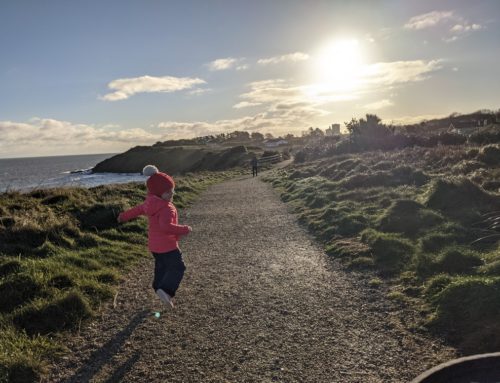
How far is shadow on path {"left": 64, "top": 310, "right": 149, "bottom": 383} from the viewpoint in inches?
189

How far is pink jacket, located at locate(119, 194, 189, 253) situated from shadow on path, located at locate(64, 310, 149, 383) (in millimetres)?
1287

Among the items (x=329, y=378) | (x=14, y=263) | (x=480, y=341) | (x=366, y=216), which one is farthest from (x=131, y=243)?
(x=480, y=341)

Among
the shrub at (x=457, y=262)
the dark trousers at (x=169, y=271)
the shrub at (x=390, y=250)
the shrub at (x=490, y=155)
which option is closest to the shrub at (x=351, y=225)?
the shrub at (x=390, y=250)

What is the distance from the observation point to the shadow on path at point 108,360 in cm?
481

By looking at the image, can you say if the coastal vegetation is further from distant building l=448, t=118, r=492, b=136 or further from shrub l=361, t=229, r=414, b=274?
distant building l=448, t=118, r=492, b=136

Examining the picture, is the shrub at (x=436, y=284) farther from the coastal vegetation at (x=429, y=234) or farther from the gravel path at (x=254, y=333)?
the gravel path at (x=254, y=333)

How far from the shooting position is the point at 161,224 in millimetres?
6242

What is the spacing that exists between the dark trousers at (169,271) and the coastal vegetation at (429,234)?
11.6ft

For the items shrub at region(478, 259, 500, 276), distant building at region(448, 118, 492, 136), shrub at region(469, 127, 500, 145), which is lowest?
shrub at region(478, 259, 500, 276)

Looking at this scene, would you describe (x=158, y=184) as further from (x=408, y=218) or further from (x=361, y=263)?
(x=408, y=218)

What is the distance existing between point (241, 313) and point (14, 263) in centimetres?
464

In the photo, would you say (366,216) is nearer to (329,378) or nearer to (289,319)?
(289,319)

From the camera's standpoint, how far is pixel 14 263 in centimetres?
791

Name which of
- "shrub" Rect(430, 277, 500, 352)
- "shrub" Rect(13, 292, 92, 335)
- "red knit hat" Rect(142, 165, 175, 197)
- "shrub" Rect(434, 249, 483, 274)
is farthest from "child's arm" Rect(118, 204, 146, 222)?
"shrub" Rect(434, 249, 483, 274)
